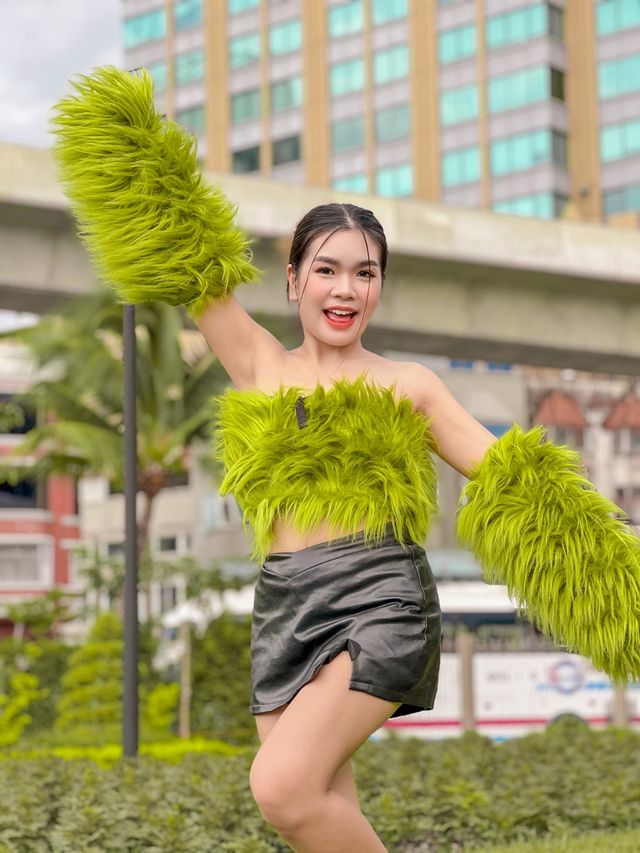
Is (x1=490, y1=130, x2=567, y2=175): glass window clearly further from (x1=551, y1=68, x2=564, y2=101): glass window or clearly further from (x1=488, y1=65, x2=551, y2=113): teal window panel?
(x1=551, y1=68, x2=564, y2=101): glass window

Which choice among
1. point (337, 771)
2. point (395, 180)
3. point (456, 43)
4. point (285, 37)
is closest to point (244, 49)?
point (285, 37)

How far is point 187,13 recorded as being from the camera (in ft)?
203

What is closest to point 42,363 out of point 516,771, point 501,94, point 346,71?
point 516,771

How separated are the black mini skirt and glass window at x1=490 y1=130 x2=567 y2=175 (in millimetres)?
49489

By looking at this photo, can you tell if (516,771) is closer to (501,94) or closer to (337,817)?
(337,817)

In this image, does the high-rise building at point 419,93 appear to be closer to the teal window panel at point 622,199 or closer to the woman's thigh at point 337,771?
the teal window panel at point 622,199

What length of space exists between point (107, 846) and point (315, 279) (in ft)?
10.9

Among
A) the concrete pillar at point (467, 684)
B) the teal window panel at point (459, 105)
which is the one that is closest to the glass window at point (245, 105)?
the teal window panel at point (459, 105)

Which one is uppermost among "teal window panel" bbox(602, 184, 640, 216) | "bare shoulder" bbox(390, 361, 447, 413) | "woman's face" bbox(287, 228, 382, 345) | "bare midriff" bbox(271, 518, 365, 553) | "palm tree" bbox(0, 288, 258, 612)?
"teal window panel" bbox(602, 184, 640, 216)

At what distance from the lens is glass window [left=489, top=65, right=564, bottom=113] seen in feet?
168

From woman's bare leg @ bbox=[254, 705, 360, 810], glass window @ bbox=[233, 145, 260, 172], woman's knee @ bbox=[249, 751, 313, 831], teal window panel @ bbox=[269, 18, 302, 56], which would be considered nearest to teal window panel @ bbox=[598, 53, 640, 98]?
teal window panel @ bbox=[269, 18, 302, 56]

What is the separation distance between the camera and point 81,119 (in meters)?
3.79

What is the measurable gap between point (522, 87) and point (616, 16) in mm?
4192

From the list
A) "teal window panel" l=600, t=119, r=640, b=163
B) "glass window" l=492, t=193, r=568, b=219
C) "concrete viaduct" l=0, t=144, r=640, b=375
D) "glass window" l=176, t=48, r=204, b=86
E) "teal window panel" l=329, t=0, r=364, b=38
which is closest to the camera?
"concrete viaduct" l=0, t=144, r=640, b=375
